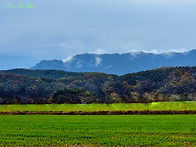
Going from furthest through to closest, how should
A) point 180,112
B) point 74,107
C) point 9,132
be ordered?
point 74,107
point 180,112
point 9,132

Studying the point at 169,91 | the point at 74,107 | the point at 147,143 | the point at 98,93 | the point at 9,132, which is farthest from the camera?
the point at 98,93

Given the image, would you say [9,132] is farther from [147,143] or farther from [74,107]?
[74,107]

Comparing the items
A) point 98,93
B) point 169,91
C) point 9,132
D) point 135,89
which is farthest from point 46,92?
point 9,132

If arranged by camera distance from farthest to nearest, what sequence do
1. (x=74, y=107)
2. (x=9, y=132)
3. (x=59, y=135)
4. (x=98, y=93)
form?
(x=98, y=93)
(x=74, y=107)
(x=9, y=132)
(x=59, y=135)

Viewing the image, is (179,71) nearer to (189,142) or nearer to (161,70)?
(161,70)

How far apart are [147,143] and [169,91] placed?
130 metres

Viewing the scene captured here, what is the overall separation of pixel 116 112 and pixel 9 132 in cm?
3654

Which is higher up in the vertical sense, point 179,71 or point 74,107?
point 179,71

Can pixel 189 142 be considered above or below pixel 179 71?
below

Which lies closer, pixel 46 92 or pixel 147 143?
pixel 147 143

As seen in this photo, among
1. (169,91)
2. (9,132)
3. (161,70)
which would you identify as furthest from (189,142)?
(161,70)

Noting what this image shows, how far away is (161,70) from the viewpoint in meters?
185

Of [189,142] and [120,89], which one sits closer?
[189,142]

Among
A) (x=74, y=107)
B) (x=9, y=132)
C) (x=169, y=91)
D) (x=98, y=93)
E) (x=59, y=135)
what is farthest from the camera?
(x=98, y=93)
